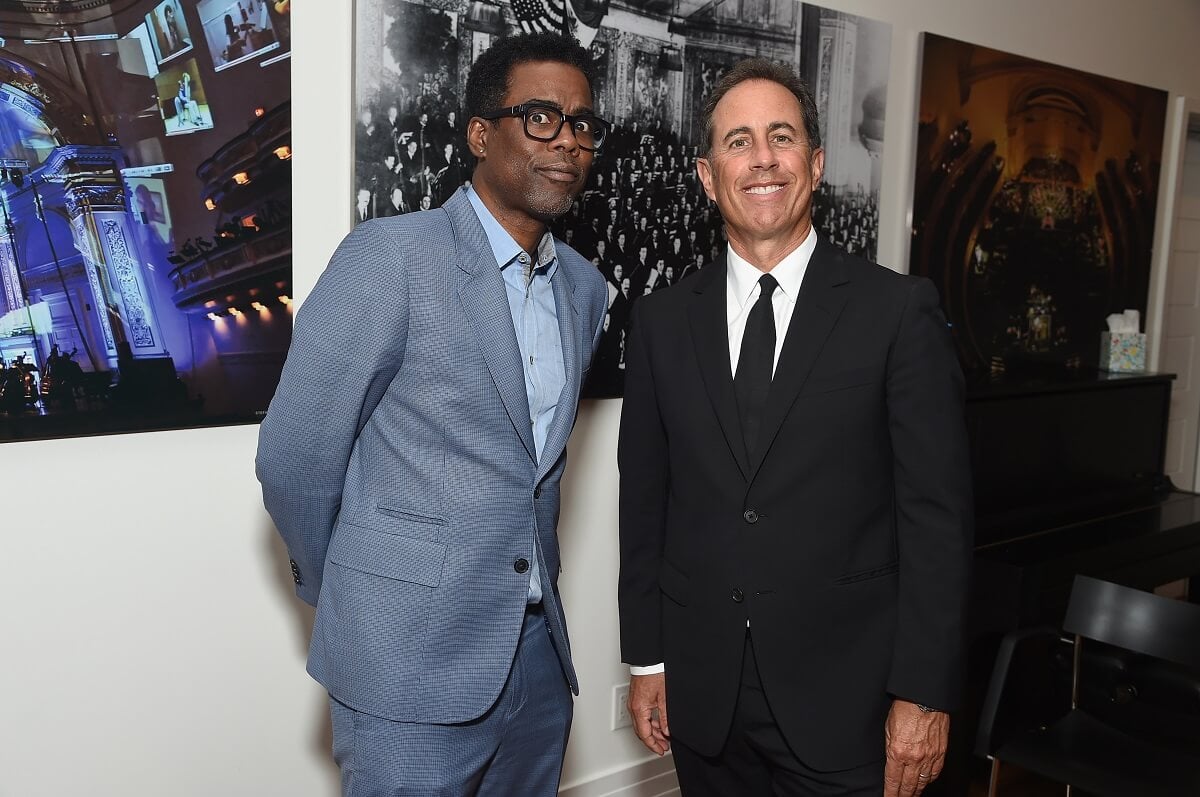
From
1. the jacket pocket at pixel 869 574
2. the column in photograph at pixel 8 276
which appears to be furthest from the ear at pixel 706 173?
the column in photograph at pixel 8 276

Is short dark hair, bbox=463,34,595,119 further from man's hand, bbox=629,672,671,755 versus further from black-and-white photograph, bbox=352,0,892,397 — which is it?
man's hand, bbox=629,672,671,755

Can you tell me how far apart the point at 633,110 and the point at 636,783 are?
6.36 feet

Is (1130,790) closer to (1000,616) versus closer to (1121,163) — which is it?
(1000,616)

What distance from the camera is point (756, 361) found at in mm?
1651

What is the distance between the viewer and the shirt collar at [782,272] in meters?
1.67

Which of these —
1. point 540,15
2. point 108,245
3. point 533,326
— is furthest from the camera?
point 540,15

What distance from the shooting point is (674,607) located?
67.9 inches

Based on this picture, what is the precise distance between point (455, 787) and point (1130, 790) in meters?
1.54

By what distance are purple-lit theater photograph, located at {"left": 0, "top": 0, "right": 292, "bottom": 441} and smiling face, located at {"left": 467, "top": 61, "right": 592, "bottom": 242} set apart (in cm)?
60

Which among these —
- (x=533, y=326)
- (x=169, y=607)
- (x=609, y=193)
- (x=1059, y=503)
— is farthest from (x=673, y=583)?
(x=1059, y=503)

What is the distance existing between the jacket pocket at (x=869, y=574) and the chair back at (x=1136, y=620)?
1098 millimetres

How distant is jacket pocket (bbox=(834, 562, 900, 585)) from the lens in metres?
1.59

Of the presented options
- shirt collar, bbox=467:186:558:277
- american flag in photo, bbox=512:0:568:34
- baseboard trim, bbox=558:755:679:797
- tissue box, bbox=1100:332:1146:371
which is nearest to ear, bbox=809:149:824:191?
shirt collar, bbox=467:186:558:277

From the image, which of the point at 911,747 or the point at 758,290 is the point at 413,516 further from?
the point at 911,747
